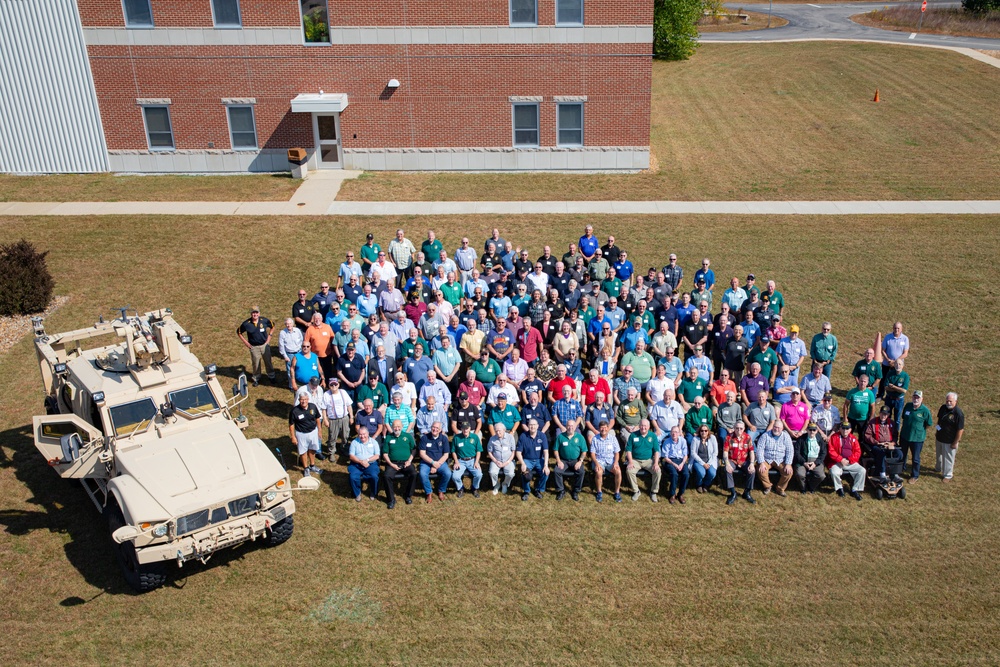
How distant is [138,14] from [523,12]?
11.8 metres

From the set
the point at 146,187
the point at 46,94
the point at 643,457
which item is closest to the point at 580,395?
the point at 643,457

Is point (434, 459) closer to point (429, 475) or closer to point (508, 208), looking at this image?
point (429, 475)

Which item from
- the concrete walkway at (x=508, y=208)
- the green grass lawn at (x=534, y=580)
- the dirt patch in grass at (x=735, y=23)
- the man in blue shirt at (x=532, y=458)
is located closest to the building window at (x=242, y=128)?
the concrete walkway at (x=508, y=208)

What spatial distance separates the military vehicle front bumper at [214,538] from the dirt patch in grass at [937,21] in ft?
159

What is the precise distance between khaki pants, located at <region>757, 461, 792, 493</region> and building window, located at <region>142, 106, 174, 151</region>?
22.3 m

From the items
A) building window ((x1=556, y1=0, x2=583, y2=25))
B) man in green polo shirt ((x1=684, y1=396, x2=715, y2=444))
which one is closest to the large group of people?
man in green polo shirt ((x1=684, y1=396, x2=715, y2=444))

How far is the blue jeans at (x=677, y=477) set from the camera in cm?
1308

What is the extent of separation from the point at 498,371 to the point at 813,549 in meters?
5.55

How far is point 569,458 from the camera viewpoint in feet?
43.2

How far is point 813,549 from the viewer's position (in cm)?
1209

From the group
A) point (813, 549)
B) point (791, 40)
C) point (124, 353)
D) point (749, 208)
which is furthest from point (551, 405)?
point (791, 40)

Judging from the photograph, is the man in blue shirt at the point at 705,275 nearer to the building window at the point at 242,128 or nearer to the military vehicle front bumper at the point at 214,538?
the military vehicle front bumper at the point at 214,538

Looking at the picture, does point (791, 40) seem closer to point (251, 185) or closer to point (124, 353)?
point (251, 185)

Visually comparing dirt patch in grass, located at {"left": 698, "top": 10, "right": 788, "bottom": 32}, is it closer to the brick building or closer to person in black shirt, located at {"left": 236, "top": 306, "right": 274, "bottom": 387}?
the brick building
